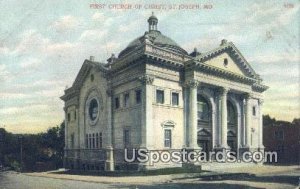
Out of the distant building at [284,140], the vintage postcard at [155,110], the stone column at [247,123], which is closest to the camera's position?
the vintage postcard at [155,110]

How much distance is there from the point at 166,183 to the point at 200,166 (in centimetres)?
554

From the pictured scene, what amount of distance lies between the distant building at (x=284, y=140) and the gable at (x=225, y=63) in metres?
10.3

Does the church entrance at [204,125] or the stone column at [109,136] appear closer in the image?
the stone column at [109,136]

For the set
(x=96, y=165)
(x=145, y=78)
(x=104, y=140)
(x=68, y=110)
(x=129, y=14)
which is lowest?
(x=96, y=165)

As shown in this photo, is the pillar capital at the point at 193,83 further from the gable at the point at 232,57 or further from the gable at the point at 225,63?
the gable at the point at 225,63

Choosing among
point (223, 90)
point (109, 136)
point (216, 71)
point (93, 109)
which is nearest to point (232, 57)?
point (216, 71)

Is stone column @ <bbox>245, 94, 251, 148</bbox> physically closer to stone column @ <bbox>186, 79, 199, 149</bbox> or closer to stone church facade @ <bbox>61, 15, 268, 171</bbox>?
stone church facade @ <bbox>61, 15, 268, 171</bbox>

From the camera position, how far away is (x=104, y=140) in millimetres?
26172

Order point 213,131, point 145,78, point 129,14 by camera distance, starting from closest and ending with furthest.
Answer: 1. point 129,14
2. point 145,78
3. point 213,131

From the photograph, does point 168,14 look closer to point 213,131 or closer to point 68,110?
point 213,131

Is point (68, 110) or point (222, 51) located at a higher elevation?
point (222, 51)

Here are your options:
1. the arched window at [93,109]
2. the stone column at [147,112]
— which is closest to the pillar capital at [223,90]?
the stone column at [147,112]

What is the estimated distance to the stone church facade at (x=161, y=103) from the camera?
22.4m

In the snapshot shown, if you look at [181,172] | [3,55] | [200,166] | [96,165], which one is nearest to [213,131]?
Answer: [200,166]
